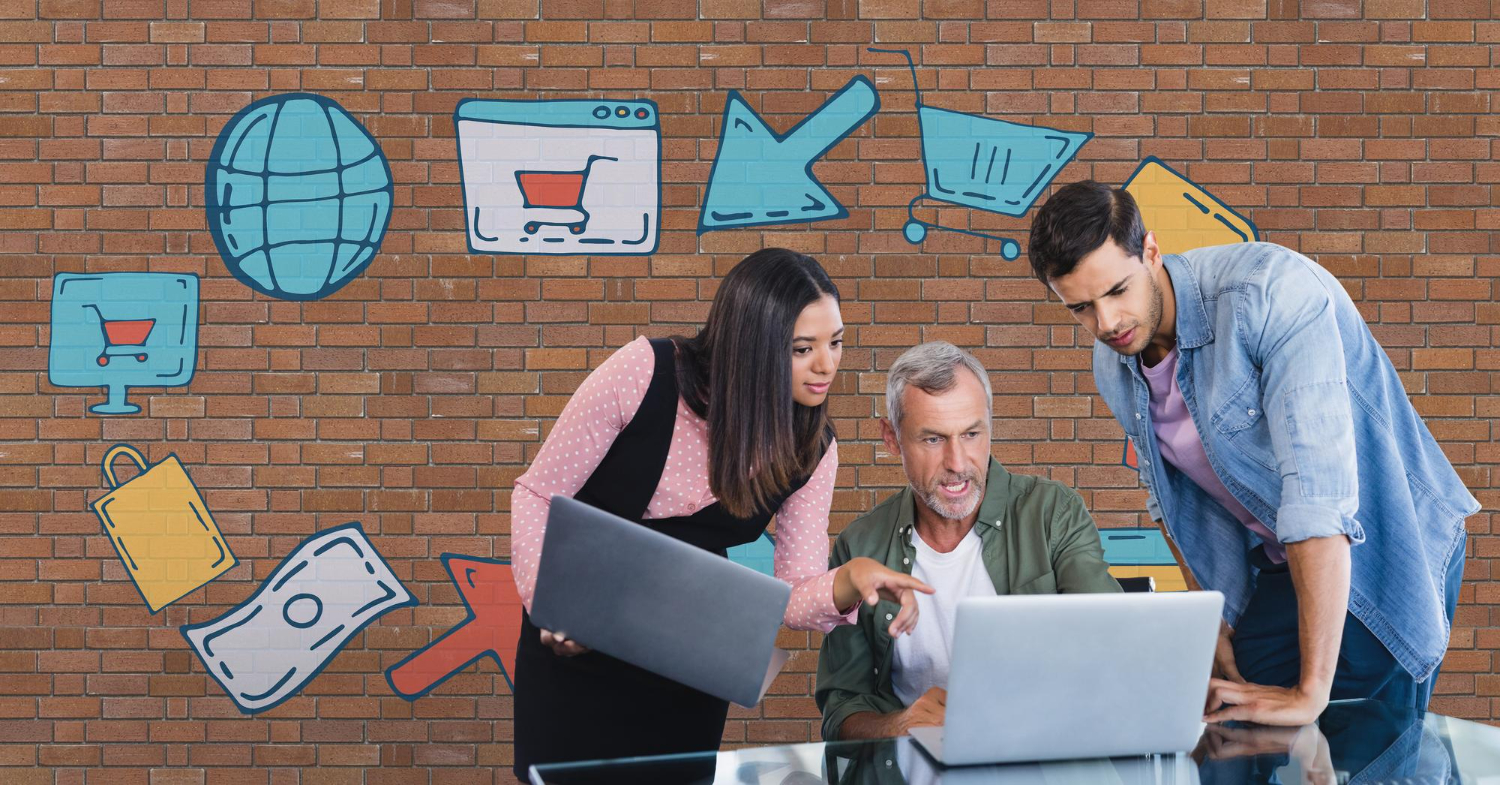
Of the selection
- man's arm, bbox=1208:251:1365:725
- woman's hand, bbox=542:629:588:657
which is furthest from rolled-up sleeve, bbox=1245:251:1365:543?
woman's hand, bbox=542:629:588:657

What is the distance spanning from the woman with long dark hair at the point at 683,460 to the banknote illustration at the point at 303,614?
1.56 meters

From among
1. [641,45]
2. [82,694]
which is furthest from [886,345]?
[82,694]

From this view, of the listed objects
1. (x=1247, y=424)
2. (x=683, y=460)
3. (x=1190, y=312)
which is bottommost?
(x=683, y=460)

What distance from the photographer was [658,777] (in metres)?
1.38

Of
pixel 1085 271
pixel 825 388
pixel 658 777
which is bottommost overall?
pixel 658 777

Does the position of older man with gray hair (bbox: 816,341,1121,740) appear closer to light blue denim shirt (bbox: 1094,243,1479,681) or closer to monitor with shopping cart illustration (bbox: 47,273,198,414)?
light blue denim shirt (bbox: 1094,243,1479,681)

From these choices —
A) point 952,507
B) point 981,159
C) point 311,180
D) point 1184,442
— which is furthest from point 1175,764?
point 311,180

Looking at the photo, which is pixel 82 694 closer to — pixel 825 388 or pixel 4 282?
pixel 4 282

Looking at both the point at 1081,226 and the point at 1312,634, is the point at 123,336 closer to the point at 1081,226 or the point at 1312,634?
the point at 1081,226

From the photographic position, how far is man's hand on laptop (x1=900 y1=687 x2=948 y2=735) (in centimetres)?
165

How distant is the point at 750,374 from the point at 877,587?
16.4 inches

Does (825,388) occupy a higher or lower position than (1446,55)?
Answer: lower

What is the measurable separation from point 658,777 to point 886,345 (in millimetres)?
2132

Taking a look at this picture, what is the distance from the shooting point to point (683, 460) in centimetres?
189
